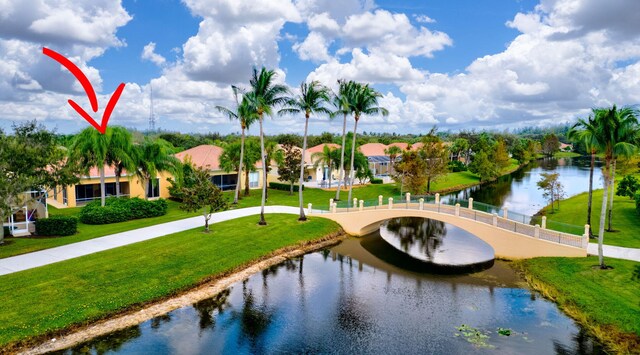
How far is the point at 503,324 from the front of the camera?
18938 millimetres

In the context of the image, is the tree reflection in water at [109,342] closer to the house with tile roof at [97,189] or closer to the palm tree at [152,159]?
the palm tree at [152,159]

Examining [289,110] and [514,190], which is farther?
[514,190]

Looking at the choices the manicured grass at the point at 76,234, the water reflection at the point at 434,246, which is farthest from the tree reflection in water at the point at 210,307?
the water reflection at the point at 434,246

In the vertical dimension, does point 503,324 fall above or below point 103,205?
below

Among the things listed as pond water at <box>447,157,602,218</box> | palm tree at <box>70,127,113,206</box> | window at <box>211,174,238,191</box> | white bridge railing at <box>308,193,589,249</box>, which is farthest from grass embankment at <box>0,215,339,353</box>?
pond water at <box>447,157,602,218</box>

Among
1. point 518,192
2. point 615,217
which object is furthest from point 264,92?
point 518,192

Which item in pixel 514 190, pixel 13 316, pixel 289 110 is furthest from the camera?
pixel 514 190

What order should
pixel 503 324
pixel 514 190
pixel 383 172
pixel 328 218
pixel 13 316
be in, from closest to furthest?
pixel 13 316 → pixel 503 324 → pixel 328 218 → pixel 514 190 → pixel 383 172

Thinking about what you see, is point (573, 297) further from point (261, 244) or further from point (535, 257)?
point (261, 244)

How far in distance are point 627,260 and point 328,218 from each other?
22.6 meters

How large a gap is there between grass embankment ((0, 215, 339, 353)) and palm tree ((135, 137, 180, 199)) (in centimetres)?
1175

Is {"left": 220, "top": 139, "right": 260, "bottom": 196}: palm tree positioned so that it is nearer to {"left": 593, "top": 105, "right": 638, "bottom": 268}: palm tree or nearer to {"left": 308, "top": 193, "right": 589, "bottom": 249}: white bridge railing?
{"left": 308, "top": 193, "right": 589, "bottom": 249}: white bridge railing

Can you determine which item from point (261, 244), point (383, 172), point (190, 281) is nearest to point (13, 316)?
point (190, 281)

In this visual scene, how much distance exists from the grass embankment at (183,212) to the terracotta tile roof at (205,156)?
170 inches
